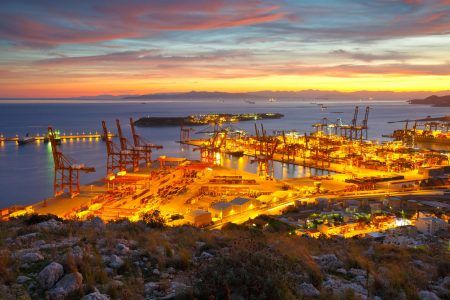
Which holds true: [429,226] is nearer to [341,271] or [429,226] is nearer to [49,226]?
[341,271]

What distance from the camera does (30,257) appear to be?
3.61 m

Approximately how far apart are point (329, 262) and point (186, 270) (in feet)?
5.41

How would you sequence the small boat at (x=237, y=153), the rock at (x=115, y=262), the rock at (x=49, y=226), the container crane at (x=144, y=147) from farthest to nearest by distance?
the small boat at (x=237, y=153), the container crane at (x=144, y=147), the rock at (x=49, y=226), the rock at (x=115, y=262)

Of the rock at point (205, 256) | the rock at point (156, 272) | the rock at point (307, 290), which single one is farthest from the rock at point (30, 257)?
the rock at point (307, 290)

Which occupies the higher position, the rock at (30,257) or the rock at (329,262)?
the rock at (30,257)

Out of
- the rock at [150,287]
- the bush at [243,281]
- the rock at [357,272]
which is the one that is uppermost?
the bush at [243,281]

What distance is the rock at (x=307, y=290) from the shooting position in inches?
127

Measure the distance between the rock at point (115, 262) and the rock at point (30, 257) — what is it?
61 cm

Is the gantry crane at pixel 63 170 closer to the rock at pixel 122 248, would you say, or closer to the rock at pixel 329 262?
the rock at pixel 122 248

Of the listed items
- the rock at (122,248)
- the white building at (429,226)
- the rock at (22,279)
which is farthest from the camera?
the white building at (429,226)

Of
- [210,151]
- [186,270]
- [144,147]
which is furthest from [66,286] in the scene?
[210,151]

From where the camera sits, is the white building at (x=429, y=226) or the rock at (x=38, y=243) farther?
the white building at (x=429, y=226)

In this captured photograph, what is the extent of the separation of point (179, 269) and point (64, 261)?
102 cm

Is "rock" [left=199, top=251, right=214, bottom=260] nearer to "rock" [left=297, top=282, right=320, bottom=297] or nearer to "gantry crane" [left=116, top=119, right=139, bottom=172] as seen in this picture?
"rock" [left=297, top=282, right=320, bottom=297]
